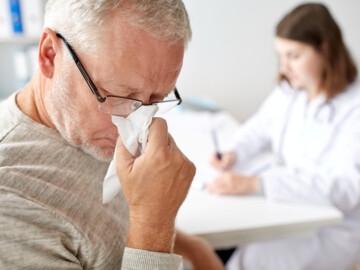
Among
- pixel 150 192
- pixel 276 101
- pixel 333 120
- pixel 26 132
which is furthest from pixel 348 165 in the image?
pixel 26 132

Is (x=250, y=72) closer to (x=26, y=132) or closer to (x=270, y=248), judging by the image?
(x=270, y=248)

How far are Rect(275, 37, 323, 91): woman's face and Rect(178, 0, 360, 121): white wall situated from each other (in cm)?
88

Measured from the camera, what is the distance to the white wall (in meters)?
2.35

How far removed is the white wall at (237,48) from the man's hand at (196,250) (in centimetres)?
152

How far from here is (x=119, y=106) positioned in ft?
2.24

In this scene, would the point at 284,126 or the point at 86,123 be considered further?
the point at 284,126

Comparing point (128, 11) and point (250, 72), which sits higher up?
point (128, 11)

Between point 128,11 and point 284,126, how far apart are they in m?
1.15

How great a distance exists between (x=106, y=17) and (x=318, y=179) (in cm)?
94

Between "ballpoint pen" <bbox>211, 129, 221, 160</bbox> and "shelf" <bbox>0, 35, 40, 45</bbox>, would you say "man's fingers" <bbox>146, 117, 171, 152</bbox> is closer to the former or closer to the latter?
"ballpoint pen" <bbox>211, 129, 221, 160</bbox>

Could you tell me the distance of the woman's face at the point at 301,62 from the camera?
1.41 metres

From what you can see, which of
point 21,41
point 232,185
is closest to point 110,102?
point 232,185

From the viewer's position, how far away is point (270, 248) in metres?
1.28

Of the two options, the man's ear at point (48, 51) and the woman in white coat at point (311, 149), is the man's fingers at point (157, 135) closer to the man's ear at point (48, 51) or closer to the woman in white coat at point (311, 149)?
the man's ear at point (48, 51)
